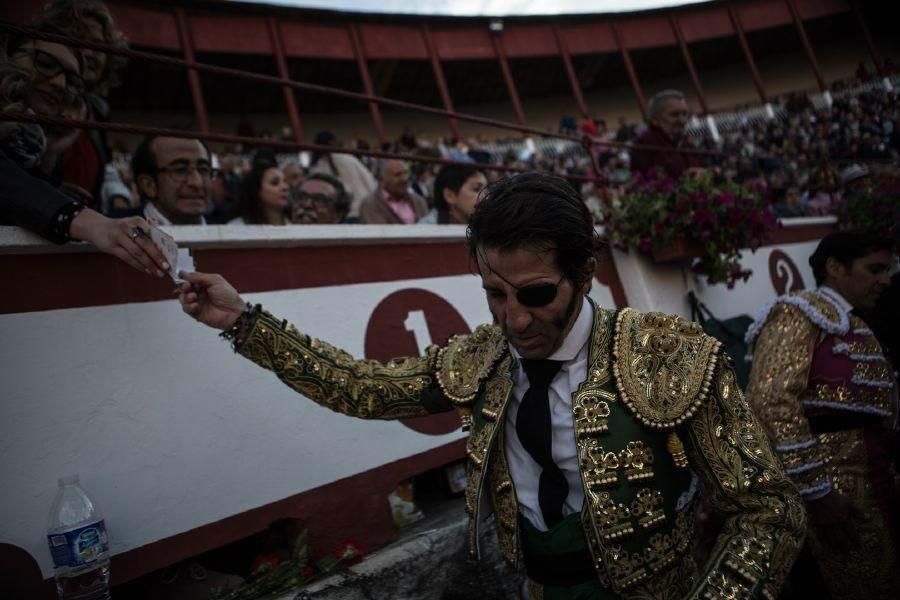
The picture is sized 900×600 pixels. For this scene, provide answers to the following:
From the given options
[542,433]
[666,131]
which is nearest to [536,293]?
[542,433]

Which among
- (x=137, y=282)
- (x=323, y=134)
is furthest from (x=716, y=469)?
(x=323, y=134)

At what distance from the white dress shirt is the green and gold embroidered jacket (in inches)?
1.3

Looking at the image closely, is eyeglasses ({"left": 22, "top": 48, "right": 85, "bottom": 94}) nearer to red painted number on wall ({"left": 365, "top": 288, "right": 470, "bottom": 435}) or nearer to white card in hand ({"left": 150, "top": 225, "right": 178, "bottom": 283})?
white card in hand ({"left": 150, "top": 225, "right": 178, "bottom": 283})

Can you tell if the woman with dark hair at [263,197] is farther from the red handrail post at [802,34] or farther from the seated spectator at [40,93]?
the red handrail post at [802,34]

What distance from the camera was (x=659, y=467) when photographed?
4.98 ft

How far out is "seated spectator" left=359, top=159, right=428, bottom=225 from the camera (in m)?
4.61

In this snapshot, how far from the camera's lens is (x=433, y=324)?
339 centimetres

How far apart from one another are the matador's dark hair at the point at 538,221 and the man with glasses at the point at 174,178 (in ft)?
Result: 6.76

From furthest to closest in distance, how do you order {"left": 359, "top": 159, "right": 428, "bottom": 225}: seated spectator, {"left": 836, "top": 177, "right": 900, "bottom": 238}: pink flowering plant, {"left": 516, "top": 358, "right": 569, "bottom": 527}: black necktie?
{"left": 836, "top": 177, "right": 900, "bottom": 238}: pink flowering plant
{"left": 359, "top": 159, "right": 428, "bottom": 225}: seated spectator
{"left": 516, "top": 358, "right": 569, "bottom": 527}: black necktie

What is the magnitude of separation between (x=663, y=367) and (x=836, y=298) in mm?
2046

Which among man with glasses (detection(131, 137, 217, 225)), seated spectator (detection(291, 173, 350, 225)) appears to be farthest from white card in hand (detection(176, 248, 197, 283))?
seated spectator (detection(291, 173, 350, 225))

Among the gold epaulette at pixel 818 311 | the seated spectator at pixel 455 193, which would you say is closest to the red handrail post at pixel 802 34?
the seated spectator at pixel 455 193

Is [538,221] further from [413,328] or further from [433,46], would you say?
[433,46]

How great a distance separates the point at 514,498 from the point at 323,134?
6.56m
